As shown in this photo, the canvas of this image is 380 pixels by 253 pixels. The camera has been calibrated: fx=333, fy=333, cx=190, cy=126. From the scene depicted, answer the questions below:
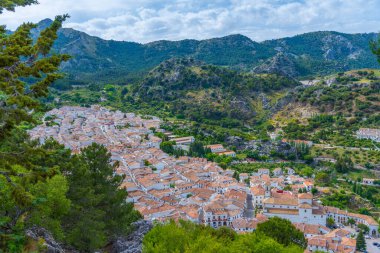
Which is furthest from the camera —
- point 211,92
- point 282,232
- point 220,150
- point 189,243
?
point 211,92

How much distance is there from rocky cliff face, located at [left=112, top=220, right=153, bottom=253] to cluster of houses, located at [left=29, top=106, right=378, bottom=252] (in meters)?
10.8

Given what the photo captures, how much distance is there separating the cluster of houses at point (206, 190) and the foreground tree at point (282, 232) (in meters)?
7.06

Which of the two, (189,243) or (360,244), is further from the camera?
(360,244)

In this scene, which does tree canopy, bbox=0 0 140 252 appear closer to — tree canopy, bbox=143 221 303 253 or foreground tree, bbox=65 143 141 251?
foreground tree, bbox=65 143 141 251

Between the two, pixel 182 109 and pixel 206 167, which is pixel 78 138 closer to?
pixel 206 167

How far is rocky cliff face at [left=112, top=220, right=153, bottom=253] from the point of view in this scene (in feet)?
54.7

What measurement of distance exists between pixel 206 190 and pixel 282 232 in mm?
20814

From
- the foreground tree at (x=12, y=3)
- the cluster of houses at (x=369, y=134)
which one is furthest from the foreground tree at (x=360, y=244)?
the cluster of houses at (x=369, y=134)

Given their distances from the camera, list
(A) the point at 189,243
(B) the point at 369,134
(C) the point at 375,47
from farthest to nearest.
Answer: (B) the point at 369,134 → (A) the point at 189,243 → (C) the point at 375,47

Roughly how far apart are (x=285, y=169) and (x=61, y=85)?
8530cm

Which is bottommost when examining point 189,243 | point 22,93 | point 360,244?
point 360,244

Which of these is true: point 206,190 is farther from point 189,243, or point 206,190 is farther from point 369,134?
point 369,134

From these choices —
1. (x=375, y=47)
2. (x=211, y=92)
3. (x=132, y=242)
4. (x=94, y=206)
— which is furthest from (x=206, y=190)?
(x=211, y=92)

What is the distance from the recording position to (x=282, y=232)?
24.3 m
